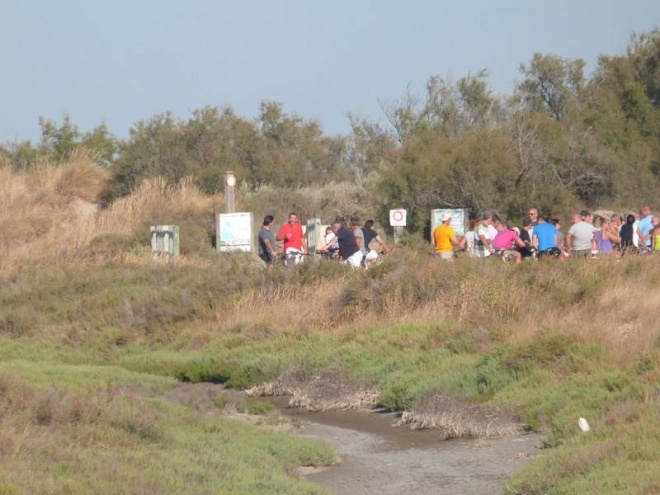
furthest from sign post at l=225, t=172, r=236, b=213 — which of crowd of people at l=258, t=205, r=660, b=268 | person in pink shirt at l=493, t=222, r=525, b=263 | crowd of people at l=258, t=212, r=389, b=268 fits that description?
person in pink shirt at l=493, t=222, r=525, b=263

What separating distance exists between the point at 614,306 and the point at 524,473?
7.68 m

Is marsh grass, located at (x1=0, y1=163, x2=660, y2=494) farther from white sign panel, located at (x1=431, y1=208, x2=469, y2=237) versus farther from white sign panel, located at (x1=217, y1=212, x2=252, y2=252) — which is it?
white sign panel, located at (x1=431, y1=208, x2=469, y2=237)

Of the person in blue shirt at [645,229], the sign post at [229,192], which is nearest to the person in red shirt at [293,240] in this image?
the sign post at [229,192]

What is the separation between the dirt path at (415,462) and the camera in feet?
34.0

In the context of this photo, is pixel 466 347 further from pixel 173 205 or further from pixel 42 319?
pixel 173 205

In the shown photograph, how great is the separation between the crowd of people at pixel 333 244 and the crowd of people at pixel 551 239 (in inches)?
68.2

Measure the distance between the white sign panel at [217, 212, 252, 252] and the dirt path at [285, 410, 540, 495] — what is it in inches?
611

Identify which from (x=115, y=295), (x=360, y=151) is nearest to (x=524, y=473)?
(x=115, y=295)

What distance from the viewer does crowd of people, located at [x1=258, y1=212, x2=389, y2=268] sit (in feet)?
79.4

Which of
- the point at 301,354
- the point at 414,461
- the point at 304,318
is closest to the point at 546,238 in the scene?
the point at 304,318

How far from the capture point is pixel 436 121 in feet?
173

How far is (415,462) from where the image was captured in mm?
11562

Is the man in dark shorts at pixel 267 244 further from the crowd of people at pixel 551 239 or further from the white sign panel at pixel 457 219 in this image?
the white sign panel at pixel 457 219

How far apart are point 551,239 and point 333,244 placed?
230 inches
